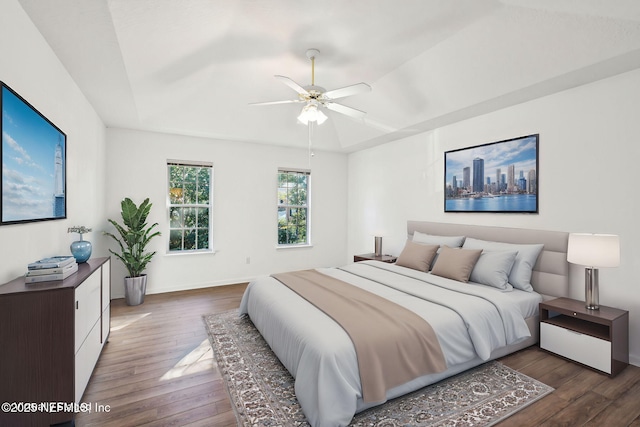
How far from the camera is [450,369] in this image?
235 centimetres

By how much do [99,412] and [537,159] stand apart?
449 cm

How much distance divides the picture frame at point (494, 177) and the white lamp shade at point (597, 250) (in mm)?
746

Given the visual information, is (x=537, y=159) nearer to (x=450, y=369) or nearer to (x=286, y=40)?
(x=450, y=369)

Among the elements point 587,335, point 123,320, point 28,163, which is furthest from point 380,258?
point 28,163

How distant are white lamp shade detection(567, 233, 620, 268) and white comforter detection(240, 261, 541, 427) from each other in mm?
591

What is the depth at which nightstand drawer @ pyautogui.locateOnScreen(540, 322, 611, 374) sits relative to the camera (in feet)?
8.04

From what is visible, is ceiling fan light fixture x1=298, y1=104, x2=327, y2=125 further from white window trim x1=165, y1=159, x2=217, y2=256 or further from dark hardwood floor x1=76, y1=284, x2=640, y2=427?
white window trim x1=165, y1=159, x2=217, y2=256

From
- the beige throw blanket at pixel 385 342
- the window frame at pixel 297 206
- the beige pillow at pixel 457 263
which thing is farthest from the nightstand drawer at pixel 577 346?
the window frame at pixel 297 206

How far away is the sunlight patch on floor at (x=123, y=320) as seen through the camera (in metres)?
3.45

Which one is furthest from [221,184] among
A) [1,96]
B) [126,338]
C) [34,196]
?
[1,96]

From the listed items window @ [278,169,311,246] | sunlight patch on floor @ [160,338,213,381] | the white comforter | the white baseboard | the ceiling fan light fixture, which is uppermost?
the ceiling fan light fixture

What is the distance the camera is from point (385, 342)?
200 centimetres

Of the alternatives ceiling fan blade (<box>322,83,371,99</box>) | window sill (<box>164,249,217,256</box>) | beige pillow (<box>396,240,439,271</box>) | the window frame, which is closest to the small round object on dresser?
window sill (<box>164,249,217,256</box>)

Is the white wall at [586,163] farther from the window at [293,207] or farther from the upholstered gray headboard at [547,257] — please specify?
the window at [293,207]
